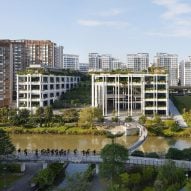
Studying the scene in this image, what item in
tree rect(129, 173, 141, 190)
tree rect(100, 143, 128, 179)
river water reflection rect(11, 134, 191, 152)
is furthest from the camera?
river water reflection rect(11, 134, 191, 152)

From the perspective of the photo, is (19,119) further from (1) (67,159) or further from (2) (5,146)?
(2) (5,146)

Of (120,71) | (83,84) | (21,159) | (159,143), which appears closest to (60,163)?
(21,159)

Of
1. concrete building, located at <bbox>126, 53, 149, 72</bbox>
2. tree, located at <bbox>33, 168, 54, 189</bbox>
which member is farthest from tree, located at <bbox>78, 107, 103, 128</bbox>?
concrete building, located at <bbox>126, 53, 149, 72</bbox>

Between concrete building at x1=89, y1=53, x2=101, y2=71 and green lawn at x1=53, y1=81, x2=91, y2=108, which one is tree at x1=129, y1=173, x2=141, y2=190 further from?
concrete building at x1=89, y1=53, x2=101, y2=71

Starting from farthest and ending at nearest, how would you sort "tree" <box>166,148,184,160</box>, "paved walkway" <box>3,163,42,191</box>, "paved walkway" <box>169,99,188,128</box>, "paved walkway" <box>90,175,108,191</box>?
"paved walkway" <box>169,99,188,128</box> → "tree" <box>166,148,184,160</box> → "paved walkway" <box>90,175,108,191</box> → "paved walkway" <box>3,163,42,191</box>

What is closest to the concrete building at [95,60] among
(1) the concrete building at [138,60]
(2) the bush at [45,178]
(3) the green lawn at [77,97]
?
(1) the concrete building at [138,60]

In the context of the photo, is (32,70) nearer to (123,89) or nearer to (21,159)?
(123,89)
